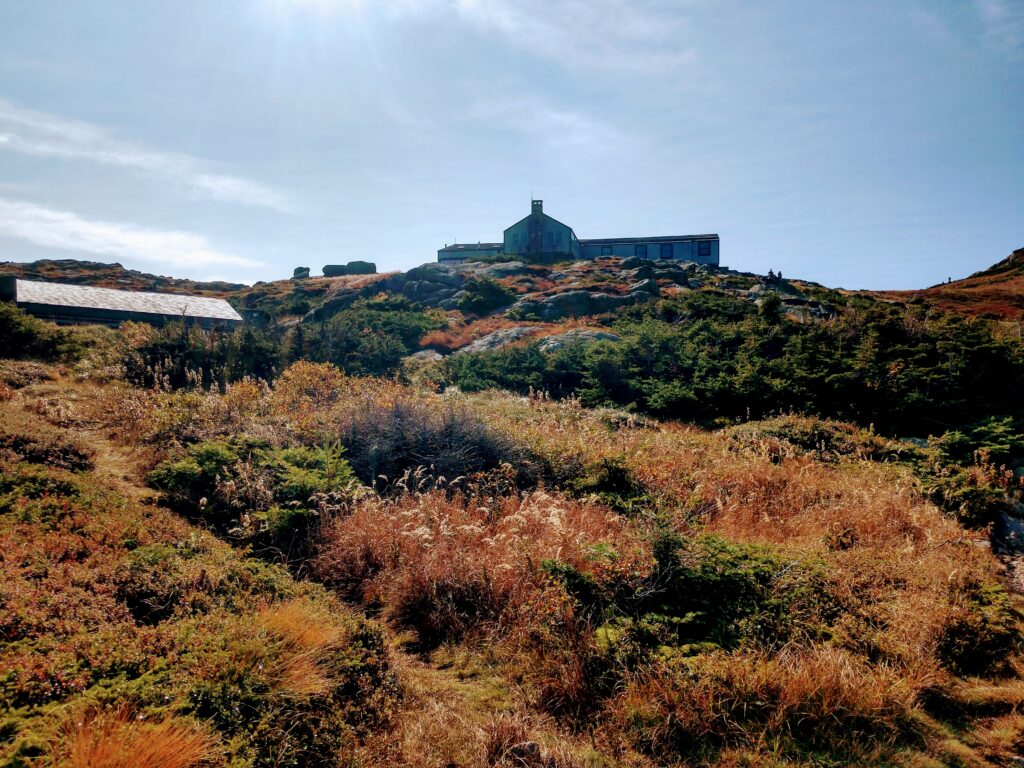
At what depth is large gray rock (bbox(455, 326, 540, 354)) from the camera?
89.8 feet

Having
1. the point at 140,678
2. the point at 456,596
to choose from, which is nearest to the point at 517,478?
the point at 456,596

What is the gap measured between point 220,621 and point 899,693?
16.6 feet

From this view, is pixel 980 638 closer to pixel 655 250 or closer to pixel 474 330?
pixel 474 330

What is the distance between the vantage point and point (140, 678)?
10.5ft

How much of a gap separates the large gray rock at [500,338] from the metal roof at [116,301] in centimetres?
1666

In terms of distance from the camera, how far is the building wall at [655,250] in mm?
65938

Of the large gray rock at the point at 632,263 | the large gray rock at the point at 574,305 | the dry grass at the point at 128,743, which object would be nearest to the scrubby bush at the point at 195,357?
the dry grass at the point at 128,743

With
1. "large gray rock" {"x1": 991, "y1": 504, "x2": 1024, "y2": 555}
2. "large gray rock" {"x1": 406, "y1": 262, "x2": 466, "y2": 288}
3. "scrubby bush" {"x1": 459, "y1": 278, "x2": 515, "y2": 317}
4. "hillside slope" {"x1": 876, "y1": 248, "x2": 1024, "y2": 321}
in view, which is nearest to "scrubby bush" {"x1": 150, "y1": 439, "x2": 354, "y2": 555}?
"large gray rock" {"x1": 991, "y1": 504, "x2": 1024, "y2": 555}

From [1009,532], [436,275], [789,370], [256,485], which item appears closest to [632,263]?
[436,275]

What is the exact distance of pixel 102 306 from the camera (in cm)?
3219

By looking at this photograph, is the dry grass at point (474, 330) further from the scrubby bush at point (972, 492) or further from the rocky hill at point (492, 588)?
the scrubby bush at point (972, 492)

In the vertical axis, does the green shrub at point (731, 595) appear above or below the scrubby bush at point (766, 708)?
above

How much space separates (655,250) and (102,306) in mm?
57318

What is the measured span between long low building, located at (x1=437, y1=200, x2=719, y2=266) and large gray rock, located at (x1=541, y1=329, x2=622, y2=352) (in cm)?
3722
